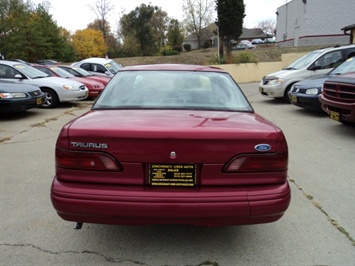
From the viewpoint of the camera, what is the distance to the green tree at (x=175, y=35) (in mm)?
62688

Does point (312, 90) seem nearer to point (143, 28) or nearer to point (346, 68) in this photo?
point (346, 68)

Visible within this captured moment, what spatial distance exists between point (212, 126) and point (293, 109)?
8.66 m

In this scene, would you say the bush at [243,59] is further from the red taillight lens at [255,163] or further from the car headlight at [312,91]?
the red taillight lens at [255,163]

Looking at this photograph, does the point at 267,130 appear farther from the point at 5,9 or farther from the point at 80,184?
the point at 5,9

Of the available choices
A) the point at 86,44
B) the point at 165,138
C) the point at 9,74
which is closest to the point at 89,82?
the point at 9,74

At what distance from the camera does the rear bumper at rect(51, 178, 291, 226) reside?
7.79 ft

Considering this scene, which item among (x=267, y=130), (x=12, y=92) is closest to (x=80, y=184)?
(x=267, y=130)

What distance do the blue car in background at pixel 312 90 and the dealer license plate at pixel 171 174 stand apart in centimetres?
728

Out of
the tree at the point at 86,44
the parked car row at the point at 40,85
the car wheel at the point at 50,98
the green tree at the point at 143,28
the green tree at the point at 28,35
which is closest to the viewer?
the parked car row at the point at 40,85

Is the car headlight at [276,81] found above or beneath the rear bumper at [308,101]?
above

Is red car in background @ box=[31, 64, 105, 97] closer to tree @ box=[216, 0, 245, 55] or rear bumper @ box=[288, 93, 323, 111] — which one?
rear bumper @ box=[288, 93, 323, 111]

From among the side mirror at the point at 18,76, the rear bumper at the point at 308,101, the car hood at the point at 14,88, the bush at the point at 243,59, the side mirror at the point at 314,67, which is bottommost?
the rear bumper at the point at 308,101

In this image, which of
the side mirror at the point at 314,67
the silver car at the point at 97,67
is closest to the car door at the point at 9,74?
the silver car at the point at 97,67

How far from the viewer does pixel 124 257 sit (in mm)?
2803
